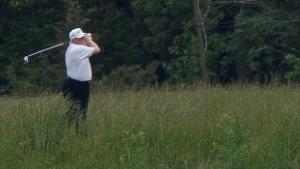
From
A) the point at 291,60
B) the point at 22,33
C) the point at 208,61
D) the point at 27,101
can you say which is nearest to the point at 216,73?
the point at 208,61

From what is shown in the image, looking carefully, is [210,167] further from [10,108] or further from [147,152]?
[10,108]

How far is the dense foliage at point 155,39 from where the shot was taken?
3509cm

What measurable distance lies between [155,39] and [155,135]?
30.6 m

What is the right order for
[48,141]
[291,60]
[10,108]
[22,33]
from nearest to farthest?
[48,141], [10,108], [291,60], [22,33]

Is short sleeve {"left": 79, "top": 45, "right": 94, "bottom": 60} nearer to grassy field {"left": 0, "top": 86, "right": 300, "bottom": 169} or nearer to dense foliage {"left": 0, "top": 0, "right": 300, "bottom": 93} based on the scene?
grassy field {"left": 0, "top": 86, "right": 300, "bottom": 169}

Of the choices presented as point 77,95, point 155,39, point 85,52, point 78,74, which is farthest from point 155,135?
point 155,39

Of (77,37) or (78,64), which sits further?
(77,37)

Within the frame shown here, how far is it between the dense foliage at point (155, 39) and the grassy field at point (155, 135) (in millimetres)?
16303

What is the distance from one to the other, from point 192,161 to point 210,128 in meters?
0.80

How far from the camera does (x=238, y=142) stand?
1087cm

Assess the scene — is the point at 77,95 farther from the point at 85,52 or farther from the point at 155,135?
the point at 155,135

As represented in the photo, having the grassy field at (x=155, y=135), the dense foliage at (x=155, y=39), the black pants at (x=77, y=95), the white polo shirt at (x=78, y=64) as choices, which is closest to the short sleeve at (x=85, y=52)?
the white polo shirt at (x=78, y=64)

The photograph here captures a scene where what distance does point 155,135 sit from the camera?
11609 mm

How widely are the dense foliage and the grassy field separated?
16303mm
